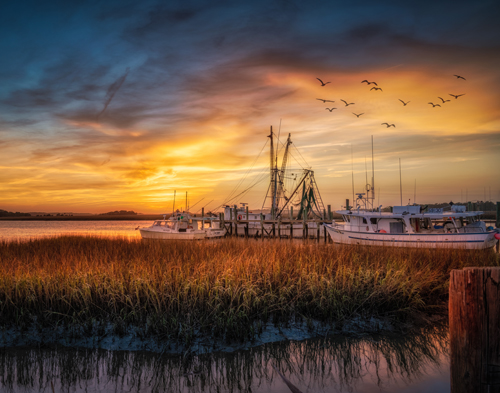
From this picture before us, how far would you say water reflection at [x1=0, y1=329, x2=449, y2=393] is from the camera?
6121 mm

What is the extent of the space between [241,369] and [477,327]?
4.35 meters

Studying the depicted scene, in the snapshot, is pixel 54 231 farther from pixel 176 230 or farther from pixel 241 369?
pixel 241 369

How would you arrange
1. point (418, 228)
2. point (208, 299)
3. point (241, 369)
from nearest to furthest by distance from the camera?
point (241, 369) < point (208, 299) < point (418, 228)

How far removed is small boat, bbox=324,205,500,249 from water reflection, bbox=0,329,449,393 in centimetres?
1791

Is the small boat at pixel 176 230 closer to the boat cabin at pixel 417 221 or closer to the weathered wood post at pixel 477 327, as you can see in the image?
the boat cabin at pixel 417 221

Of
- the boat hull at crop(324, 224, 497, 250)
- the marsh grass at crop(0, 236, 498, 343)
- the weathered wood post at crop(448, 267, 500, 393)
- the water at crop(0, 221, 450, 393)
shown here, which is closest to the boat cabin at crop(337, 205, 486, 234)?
the boat hull at crop(324, 224, 497, 250)

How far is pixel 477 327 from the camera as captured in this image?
345cm

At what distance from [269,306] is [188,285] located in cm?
197

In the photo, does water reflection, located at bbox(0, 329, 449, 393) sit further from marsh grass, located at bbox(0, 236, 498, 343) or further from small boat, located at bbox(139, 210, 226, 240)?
small boat, located at bbox(139, 210, 226, 240)

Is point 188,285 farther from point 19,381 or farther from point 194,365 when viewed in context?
point 19,381

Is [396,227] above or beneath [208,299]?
above

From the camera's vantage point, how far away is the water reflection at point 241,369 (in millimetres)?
6121

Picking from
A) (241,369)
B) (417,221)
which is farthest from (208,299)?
(417,221)

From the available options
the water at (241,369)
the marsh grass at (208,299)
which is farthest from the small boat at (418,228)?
the water at (241,369)
